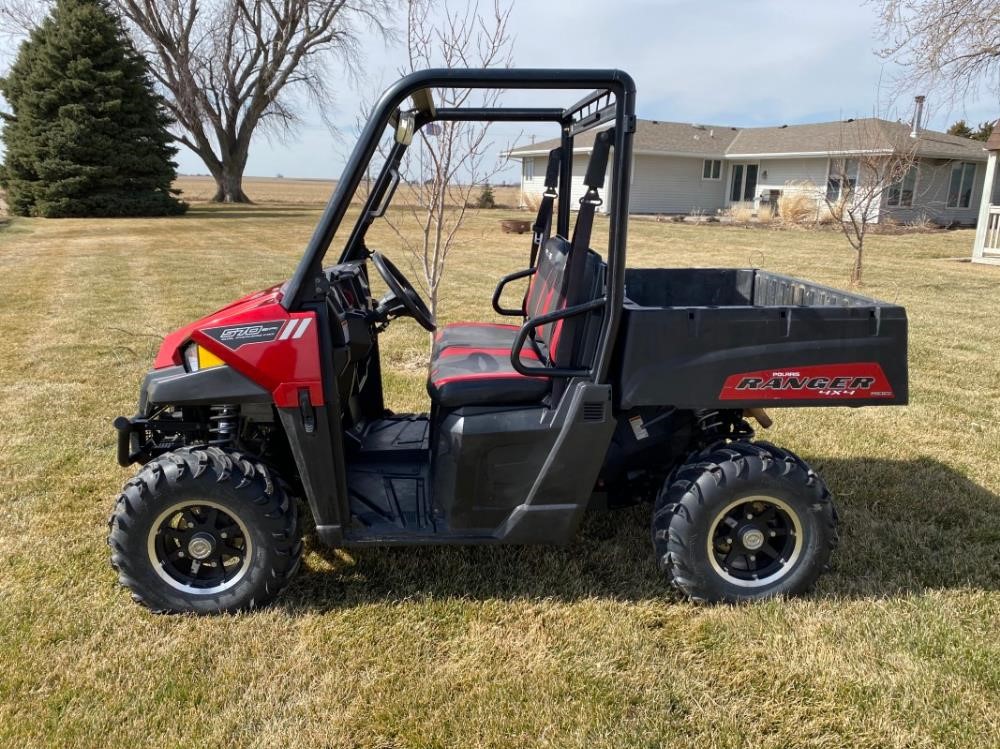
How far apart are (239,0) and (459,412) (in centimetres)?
3408

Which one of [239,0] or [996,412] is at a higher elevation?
[239,0]

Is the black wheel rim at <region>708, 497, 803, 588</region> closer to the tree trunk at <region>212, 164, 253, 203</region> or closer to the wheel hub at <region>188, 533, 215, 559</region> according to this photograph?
the wheel hub at <region>188, 533, 215, 559</region>

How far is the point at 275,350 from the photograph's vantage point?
8.32 ft

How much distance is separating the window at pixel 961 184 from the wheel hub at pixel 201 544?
95.3 feet

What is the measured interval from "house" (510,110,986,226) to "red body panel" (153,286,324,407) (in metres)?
22.8

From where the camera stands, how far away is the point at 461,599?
9.40 feet

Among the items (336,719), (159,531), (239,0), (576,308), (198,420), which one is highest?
(239,0)

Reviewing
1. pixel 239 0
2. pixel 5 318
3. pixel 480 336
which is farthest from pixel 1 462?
pixel 239 0

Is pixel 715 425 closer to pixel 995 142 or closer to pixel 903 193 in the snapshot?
pixel 995 142

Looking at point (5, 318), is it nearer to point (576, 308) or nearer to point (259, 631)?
point (259, 631)

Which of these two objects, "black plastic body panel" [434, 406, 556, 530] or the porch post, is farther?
the porch post

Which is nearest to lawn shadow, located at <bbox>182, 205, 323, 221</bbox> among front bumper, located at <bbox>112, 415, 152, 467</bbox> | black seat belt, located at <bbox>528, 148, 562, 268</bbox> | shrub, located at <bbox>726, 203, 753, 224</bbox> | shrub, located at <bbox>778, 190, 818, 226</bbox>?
shrub, located at <bbox>726, 203, 753, 224</bbox>

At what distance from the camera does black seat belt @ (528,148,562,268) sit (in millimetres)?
3483

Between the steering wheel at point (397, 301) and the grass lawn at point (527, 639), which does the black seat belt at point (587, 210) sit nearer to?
the steering wheel at point (397, 301)
